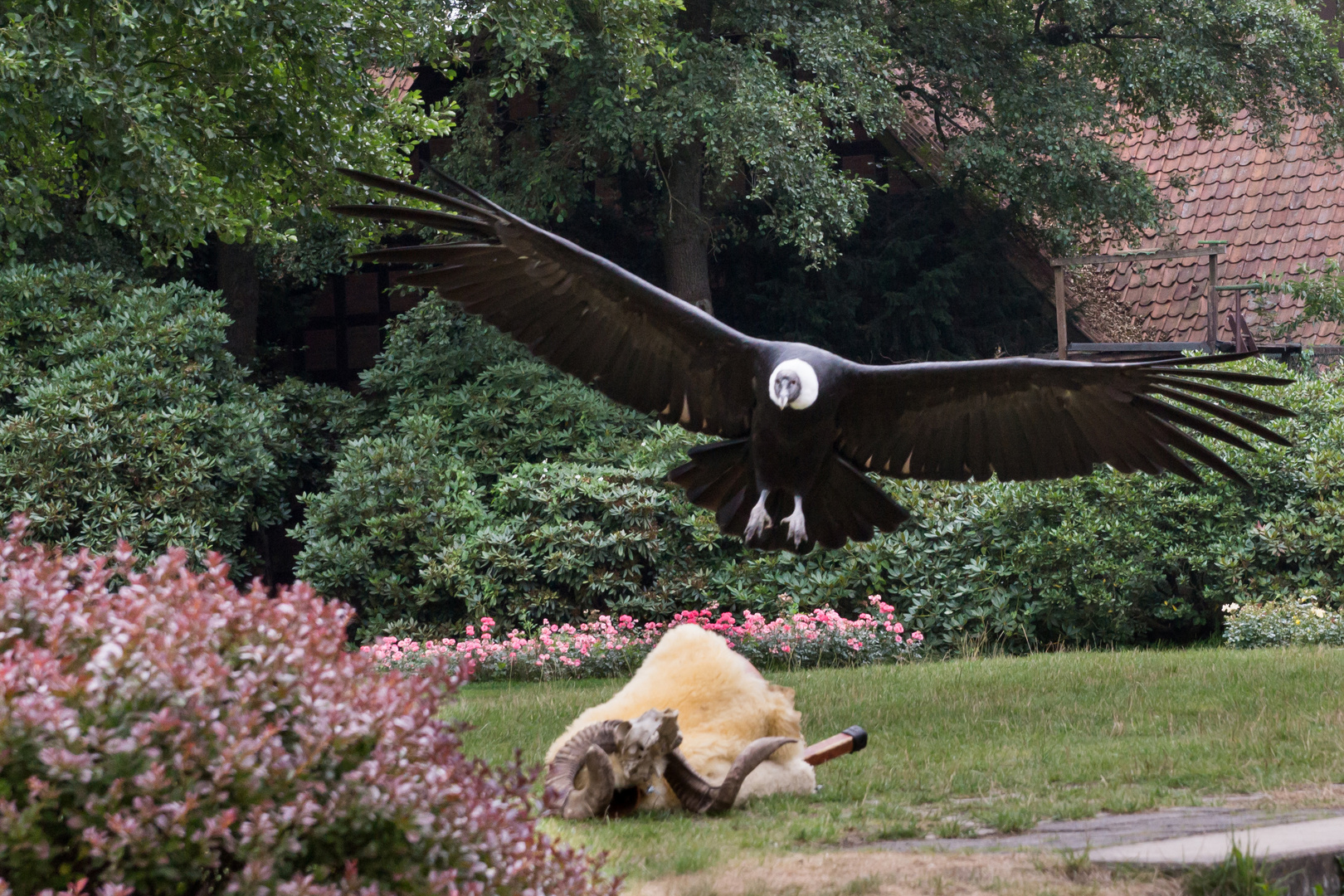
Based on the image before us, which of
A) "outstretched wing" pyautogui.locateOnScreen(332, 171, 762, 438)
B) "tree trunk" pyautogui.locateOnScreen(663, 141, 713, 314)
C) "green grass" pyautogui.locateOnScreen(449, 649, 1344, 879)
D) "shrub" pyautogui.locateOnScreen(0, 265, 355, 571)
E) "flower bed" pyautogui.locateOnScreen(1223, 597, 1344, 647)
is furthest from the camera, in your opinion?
"tree trunk" pyautogui.locateOnScreen(663, 141, 713, 314)

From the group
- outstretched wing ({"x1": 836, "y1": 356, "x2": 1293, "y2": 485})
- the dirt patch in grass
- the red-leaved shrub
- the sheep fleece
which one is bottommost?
the dirt patch in grass

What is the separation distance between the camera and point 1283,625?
27.8 ft

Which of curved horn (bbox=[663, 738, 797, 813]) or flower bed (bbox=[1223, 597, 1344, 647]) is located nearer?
curved horn (bbox=[663, 738, 797, 813])

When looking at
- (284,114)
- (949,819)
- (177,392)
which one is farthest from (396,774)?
(177,392)

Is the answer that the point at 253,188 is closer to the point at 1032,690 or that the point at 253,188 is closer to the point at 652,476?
the point at 652,476

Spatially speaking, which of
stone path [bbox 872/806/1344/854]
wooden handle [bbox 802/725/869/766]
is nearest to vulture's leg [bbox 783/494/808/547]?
wooden handle [bbox 802/725/869/766]

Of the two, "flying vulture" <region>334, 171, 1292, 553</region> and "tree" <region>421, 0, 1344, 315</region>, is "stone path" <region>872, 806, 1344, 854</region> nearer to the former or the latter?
"flying vulture" <region>334, 171, 1292, 553</region>

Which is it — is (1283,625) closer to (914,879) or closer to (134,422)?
(914,879)

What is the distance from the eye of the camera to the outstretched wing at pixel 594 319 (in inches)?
221

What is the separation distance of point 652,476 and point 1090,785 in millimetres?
6008

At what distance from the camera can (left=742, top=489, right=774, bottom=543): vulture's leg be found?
579 cm

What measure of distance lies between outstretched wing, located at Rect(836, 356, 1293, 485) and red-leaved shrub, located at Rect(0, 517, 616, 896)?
3.79 m

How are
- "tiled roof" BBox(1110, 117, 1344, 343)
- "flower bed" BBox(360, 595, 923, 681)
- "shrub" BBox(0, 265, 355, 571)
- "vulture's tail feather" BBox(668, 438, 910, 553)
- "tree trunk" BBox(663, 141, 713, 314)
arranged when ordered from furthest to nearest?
1. "tiled roof" BBox(1110, 117, 1344, 343)
2. "tree trunk" BBox(663, 141, 713, 314)
3. "shrub" BBox(0, 265, 355, 571)
4. "flower bed" BBox(360, 595, 923, 681)
5. "vulture's tail feather" BBox(668, 438, 910, 553)

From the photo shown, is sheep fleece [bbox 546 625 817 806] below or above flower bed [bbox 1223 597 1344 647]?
above
